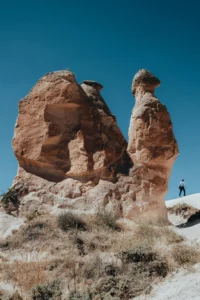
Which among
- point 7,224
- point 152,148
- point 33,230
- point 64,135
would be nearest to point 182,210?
point 152,148

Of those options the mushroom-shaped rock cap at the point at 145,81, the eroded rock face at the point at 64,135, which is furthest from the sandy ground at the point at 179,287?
the mushroom-shaped rock cap at the point at 145,81

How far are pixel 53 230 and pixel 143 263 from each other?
3.41 m

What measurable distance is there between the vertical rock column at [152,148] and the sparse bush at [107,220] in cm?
185

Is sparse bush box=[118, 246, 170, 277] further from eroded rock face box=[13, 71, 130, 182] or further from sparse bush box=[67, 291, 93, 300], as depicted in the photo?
eroded rock face box=[13, 71, 130, 182]

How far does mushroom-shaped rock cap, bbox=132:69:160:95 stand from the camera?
13969mm

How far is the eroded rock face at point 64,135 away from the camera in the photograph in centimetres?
1214

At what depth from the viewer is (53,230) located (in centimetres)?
952

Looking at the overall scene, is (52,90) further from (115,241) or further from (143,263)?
(143,263)

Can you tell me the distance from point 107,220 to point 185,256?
341cm

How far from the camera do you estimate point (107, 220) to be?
998 centimetres

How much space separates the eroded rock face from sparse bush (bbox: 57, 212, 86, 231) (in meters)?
2.28

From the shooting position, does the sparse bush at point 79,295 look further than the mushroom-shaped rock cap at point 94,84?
No

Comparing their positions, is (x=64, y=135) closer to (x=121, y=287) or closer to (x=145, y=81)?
(x=145, y=81)

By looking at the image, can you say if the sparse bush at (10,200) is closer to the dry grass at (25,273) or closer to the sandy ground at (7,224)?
the sandy ground at (7,224)
